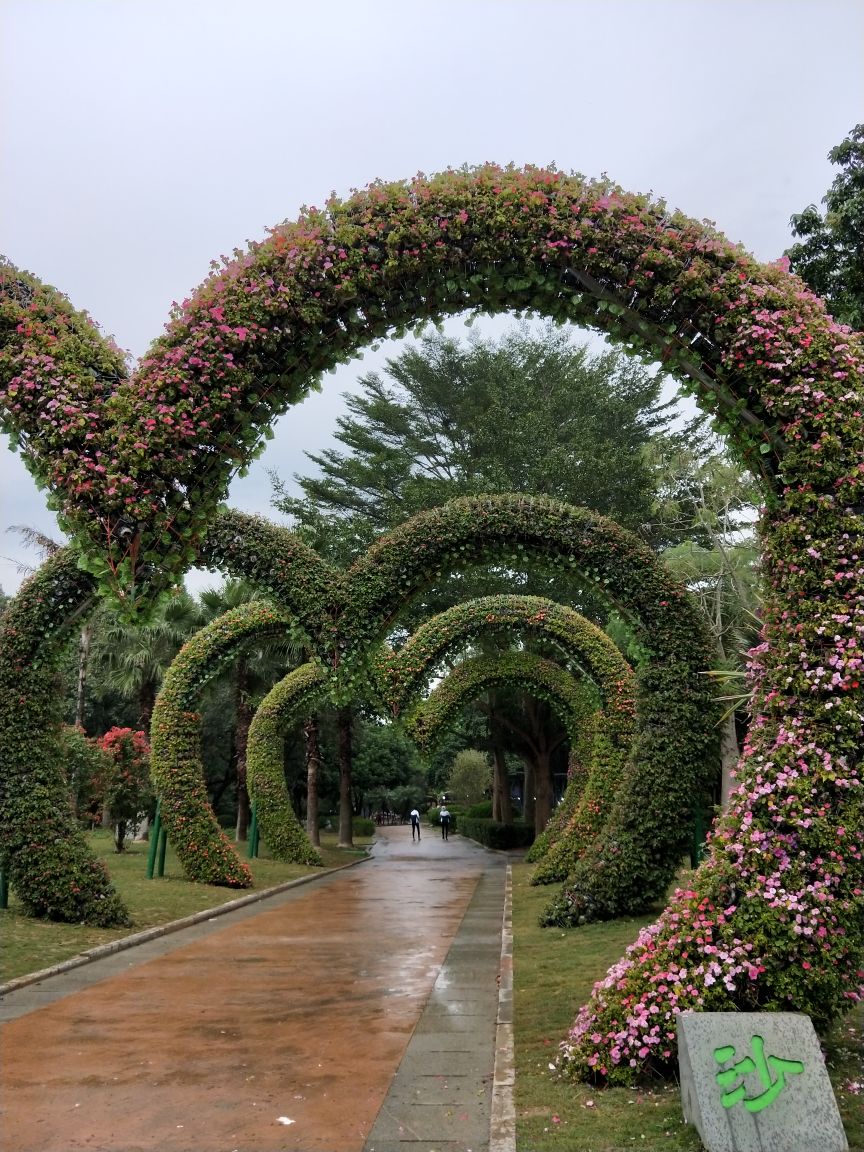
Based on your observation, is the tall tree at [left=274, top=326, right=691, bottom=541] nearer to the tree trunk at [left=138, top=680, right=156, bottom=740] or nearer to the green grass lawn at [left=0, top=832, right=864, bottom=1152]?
the tree trunk at [left=138, top=680, right=156, bottom=740]

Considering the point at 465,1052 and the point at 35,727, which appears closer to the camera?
the point at 465,1052

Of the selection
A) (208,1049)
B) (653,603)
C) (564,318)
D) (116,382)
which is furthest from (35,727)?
(564,318)

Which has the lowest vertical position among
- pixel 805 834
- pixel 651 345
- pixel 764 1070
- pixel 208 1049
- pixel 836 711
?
pixel 208 1049

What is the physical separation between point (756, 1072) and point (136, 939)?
8.22 metres

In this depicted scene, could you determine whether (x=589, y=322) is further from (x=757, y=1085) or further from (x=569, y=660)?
(x=569, y=660)

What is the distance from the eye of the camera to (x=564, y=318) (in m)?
6.19

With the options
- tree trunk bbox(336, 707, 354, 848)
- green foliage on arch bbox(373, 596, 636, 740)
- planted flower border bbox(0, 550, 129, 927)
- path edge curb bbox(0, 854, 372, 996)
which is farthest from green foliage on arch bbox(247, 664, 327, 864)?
planted flower border bbox(0, 550, 129, 927)

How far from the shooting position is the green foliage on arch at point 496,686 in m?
18.3

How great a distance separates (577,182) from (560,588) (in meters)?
20.9

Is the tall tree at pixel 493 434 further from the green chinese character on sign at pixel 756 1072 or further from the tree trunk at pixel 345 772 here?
the green chinese character on sign at pixel 756 1072

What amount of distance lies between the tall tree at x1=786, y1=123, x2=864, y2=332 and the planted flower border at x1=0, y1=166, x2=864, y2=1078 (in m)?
8.59

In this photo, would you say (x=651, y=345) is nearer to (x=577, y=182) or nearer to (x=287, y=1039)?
(x=577, y=182)

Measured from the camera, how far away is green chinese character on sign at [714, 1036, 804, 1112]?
13.9 ft

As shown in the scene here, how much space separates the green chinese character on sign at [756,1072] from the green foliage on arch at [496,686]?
1381 cm
